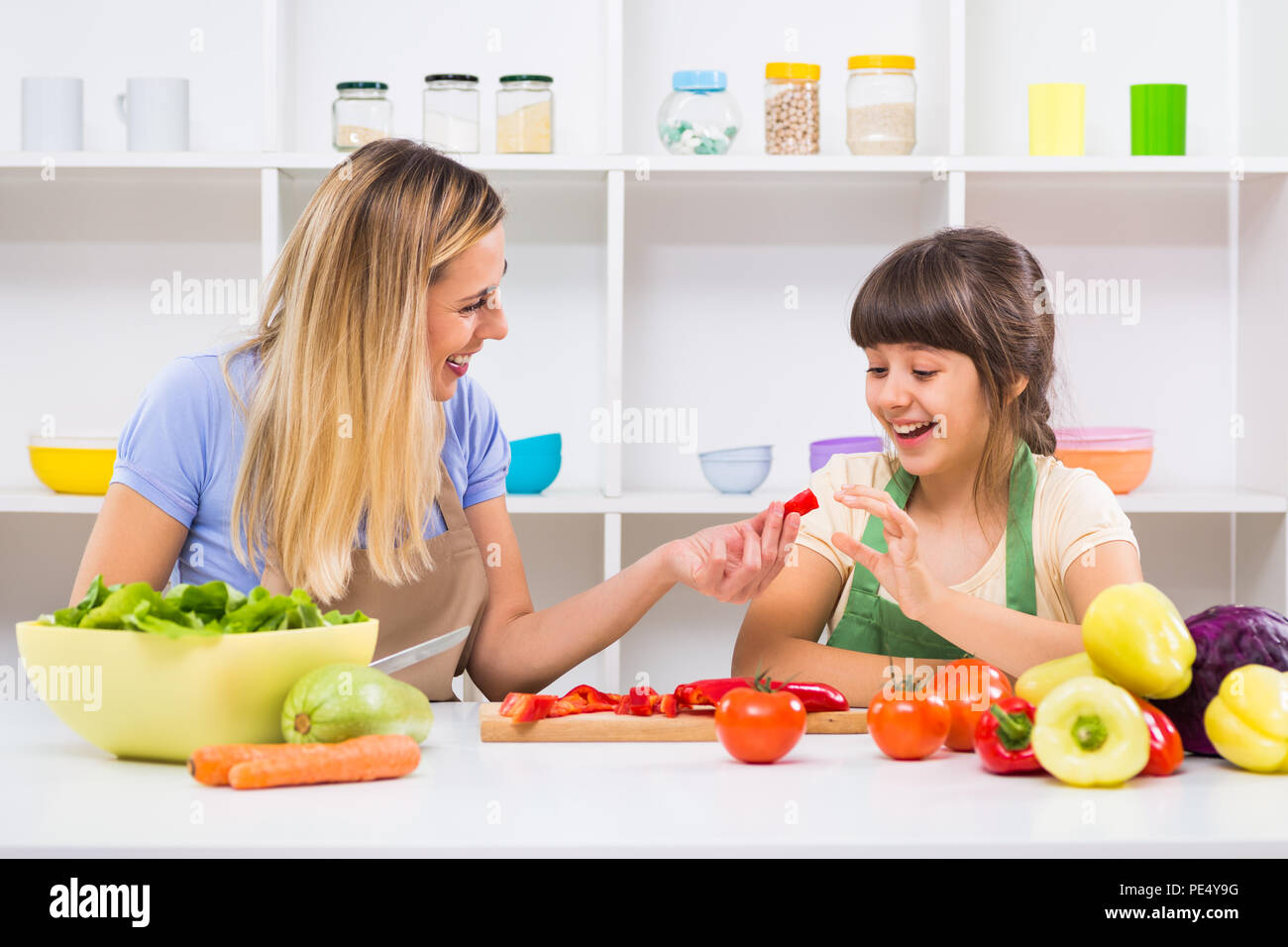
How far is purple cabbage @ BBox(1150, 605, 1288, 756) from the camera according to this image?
109cm

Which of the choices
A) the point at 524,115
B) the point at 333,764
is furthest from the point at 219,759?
the point at 524,115

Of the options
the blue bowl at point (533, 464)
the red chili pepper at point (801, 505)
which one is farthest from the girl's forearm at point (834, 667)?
the blue bowl at point (533, 464)

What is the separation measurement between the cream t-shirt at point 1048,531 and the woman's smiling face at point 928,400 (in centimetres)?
14

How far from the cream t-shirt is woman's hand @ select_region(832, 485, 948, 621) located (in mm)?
224

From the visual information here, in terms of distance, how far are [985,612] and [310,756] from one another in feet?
2.65

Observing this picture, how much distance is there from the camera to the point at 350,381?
151 cm

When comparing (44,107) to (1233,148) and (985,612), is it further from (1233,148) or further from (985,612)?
(1233,148)

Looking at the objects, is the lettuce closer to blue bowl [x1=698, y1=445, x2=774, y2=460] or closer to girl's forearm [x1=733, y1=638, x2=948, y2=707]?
girl's forearm [x1=733, y1=638, x2=948, y2=707]

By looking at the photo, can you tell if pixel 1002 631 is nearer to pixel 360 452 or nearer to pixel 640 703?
pixel 640 703

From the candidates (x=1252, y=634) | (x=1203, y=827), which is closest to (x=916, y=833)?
(x=1203, y=827)

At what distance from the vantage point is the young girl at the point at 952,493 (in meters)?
1.60

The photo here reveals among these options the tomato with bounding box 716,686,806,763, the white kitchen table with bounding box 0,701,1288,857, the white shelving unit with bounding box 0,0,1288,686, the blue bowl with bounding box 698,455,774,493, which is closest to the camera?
the white kitchen table with bounding box 0,701,1288,857

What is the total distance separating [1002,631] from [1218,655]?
0.36 m

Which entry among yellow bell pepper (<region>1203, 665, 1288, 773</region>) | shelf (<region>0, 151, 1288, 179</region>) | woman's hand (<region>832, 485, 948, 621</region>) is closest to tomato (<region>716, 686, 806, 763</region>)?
woman's hand (<region>832, 485, 948, 621</region>)
